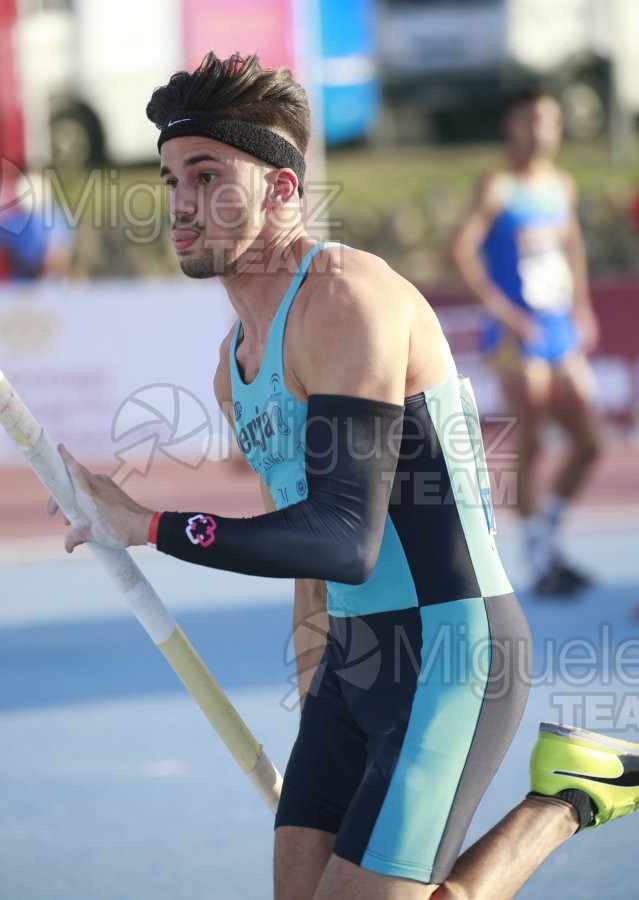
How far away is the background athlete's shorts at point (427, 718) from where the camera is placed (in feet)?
9.09

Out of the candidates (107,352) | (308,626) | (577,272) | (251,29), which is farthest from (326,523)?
(251,29)

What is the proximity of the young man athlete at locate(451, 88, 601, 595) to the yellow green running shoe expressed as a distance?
13.6 feet

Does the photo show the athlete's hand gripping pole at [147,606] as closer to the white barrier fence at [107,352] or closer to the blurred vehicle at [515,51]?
the white barrier fence at [107,352]

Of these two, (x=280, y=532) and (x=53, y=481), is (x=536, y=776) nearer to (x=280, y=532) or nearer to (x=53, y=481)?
(x=280, y=532)

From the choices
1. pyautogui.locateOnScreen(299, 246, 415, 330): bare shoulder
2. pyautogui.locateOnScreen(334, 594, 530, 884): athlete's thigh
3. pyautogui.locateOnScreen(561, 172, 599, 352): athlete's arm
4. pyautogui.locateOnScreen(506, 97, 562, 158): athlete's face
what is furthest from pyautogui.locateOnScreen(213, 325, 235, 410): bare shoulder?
pyautogui.locateOnScreen(561, 172, 599, 352): athlete's arm

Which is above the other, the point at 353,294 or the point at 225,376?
the point at 353,294

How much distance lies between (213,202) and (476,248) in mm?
5032

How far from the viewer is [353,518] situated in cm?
262

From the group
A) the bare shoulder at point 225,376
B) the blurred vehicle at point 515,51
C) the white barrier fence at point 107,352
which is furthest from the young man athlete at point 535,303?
the blurred vehicle at point 515,51

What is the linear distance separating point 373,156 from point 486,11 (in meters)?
3.02

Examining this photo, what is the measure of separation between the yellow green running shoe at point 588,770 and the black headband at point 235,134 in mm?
1367

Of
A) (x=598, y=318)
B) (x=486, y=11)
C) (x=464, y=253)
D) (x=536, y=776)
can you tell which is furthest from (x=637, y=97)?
(x=536, y=776)

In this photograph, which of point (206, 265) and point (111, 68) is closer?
point (206, 265)

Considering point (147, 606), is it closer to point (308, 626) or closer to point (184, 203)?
point (308, 626)
